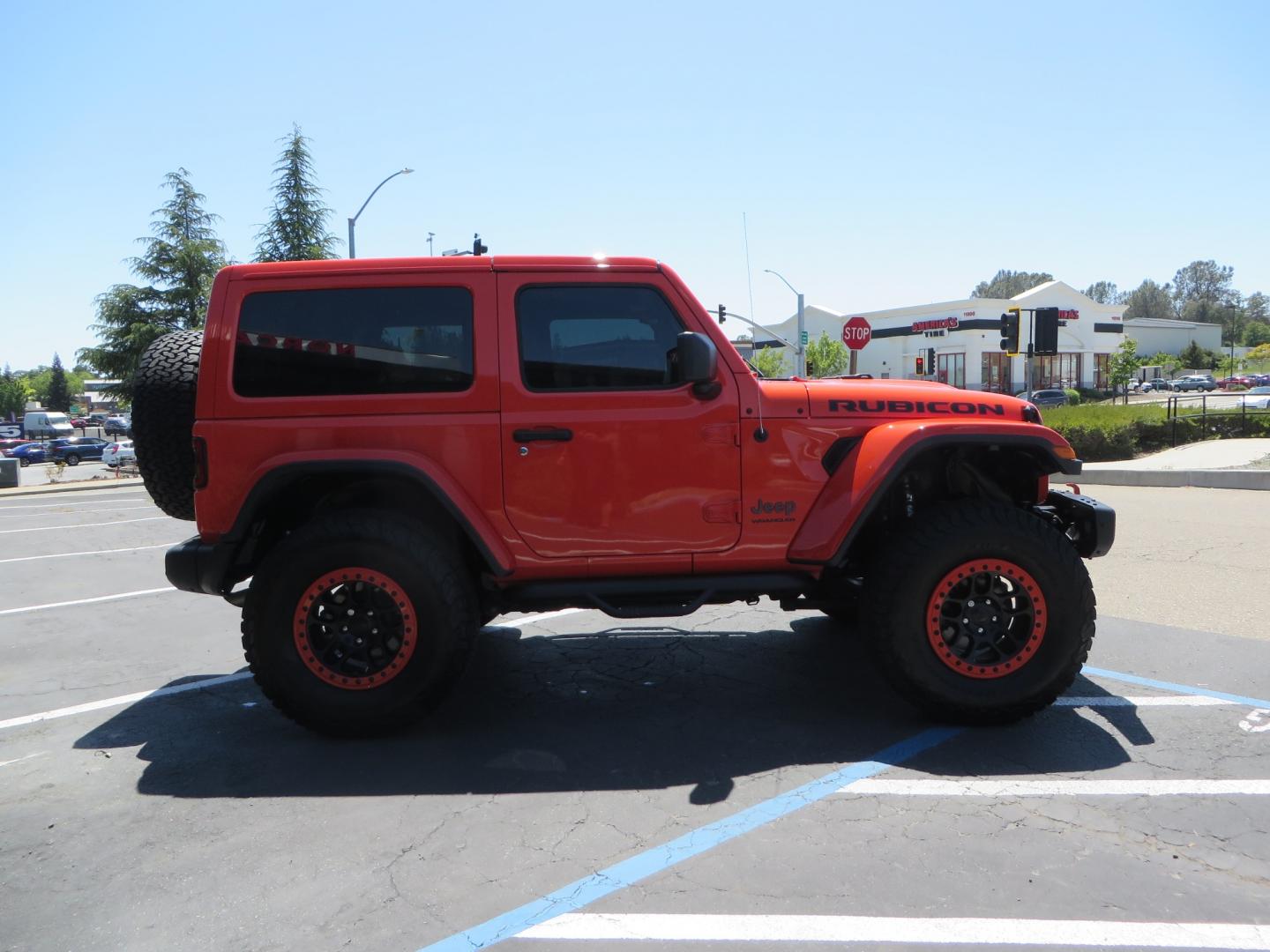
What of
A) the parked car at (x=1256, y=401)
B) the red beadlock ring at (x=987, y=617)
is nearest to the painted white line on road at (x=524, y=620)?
the red beadlock ring at (x=987, y=617)

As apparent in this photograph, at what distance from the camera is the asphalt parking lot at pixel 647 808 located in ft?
8.94

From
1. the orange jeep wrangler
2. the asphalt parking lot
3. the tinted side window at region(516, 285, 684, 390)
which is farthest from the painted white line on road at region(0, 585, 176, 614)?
the tinted side window at region(516, 285, 684, 390)

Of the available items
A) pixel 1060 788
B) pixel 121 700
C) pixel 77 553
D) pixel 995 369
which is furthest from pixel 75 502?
pixel 995 369

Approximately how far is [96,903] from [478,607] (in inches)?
75.7

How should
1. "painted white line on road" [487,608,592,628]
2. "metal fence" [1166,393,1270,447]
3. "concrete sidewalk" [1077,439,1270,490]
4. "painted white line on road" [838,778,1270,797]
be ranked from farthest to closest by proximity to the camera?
"metal fence" [1166,393,1270,447] → "concrete sidewalk" [1077,439,1270,490] → "painted white line on road" [487,608,592,628] → "painted white line on road" [838,778,1270,797]

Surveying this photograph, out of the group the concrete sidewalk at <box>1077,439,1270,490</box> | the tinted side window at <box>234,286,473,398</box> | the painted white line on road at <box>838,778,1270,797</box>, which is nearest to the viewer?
the painted white line on road at <box>838,778,1270,797</box>

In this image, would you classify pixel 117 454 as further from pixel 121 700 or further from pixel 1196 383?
pixel 1196 383

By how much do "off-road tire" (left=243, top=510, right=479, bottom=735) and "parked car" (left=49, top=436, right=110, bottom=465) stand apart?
45.0 meters

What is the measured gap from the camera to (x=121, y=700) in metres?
4.97

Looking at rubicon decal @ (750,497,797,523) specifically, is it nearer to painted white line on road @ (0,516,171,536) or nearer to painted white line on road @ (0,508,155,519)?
painted white line on road @ (0,516,171,536)

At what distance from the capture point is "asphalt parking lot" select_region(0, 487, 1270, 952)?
2.72 meters

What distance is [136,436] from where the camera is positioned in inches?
175

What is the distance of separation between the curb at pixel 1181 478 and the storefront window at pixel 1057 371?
158 feet

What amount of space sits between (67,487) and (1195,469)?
2608 centimetres
